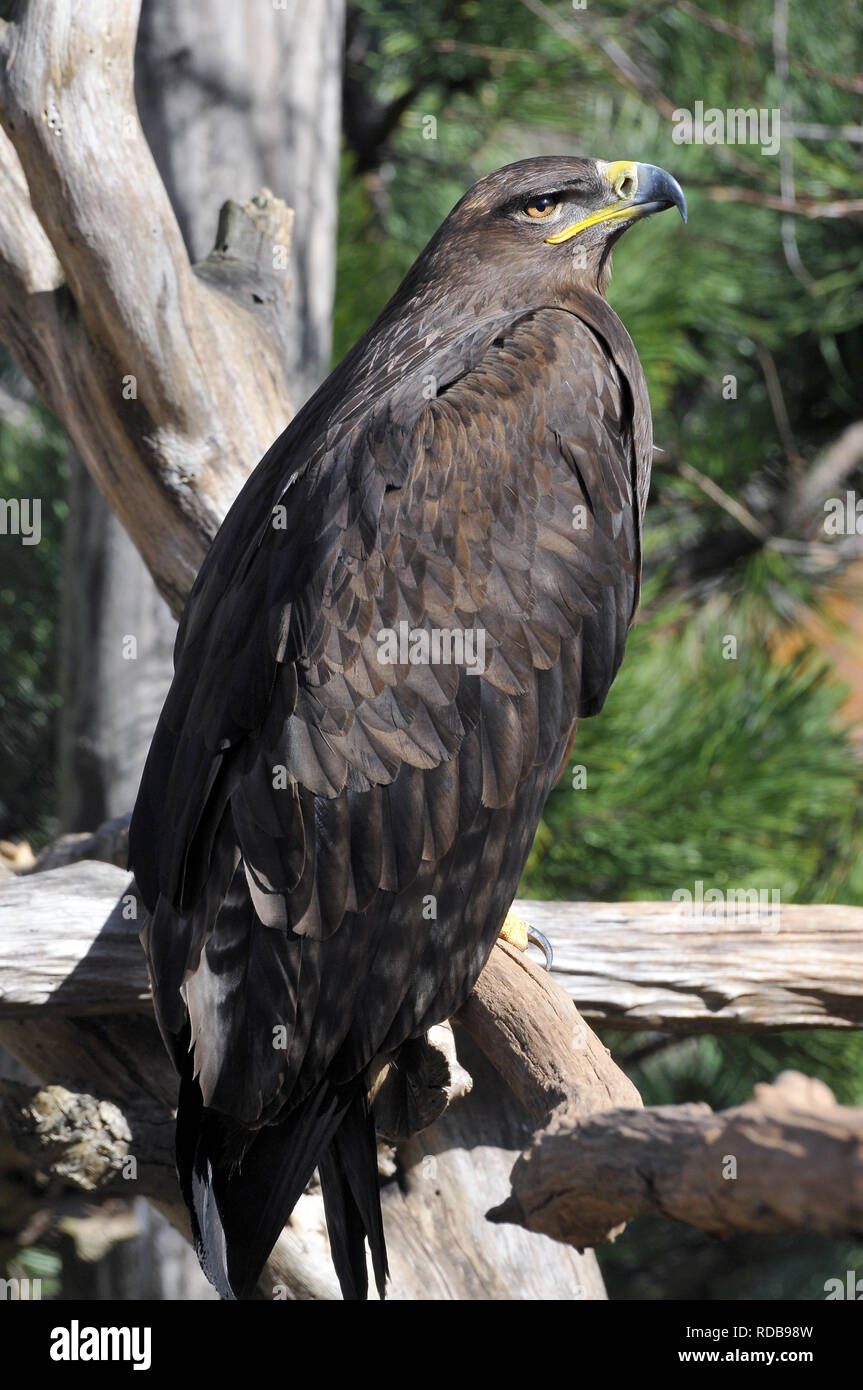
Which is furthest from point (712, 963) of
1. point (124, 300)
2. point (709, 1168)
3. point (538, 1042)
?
point (124, 300)

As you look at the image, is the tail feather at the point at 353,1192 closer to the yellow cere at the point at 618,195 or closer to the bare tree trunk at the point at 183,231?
the yellow cere at the point at 618,195

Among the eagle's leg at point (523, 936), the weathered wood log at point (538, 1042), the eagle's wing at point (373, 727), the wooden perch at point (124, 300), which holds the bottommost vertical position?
the weathered wood log at point (538, 1042)

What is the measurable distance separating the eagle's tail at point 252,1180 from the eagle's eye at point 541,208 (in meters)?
1.46

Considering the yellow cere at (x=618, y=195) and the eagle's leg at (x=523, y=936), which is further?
the yellow cere at (x=618, y=195)

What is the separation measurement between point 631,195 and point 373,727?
3.63ft

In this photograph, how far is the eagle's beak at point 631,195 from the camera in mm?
2303

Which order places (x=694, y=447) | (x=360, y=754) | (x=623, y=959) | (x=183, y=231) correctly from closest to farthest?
(x=360, y=754) → (x=623, y=959) → (x=183, y=231) → (x=694, y=447)

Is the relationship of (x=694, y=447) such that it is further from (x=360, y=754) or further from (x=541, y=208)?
(x=360, y=754)

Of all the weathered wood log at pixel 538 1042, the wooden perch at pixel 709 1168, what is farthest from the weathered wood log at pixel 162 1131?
the wooden perch at pixel 709 1168

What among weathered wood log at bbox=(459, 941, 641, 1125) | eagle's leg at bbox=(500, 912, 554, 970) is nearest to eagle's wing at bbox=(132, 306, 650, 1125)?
weathered wood log at bbox=(459, 941, 641, 1125)

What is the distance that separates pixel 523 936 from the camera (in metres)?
2.24

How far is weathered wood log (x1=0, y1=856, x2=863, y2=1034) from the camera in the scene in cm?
226

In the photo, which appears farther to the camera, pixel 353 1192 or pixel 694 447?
pixel 694 447

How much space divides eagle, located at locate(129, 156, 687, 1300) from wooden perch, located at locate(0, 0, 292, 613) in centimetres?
55
